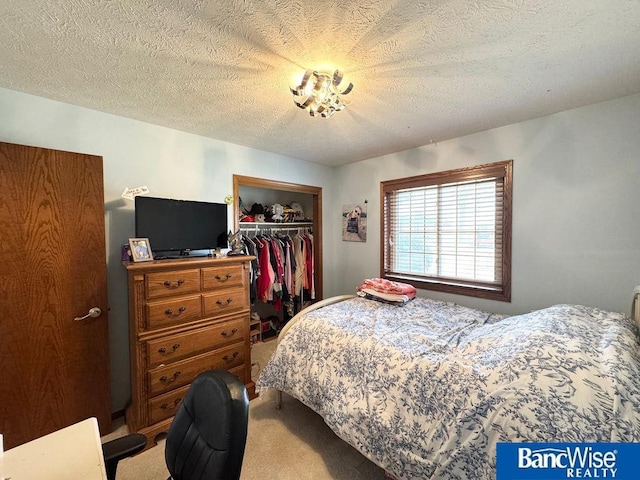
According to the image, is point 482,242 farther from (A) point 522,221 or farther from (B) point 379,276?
(B) point 379,276

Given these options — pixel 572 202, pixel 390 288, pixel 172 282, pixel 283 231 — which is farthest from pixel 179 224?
pixel 572 202

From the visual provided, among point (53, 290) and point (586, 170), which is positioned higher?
point (586, 170)

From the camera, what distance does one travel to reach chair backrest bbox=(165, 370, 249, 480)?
2.52 feet

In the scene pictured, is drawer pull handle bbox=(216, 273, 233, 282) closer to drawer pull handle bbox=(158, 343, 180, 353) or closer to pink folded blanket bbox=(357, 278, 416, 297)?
drawer pull handle bbox=(158, 343, 180, 353)

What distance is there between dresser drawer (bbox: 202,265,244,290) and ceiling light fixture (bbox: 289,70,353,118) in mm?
1392

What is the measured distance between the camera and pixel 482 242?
2.54 metres

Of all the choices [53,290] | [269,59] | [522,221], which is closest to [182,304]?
[53,290]

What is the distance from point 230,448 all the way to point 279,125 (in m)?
2.24

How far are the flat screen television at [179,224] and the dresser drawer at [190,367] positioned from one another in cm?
90

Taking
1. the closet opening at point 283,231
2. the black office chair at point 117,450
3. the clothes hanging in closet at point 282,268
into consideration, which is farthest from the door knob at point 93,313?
the closet opening at point 283,231

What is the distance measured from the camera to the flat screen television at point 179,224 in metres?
2.01

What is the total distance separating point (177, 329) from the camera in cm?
188

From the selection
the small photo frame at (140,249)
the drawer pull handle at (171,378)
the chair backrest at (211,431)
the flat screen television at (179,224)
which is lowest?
the drawer pull handle at (171,378)

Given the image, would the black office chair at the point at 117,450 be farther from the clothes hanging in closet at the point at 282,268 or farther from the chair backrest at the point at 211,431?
the clothes hanging in closet at the point at 282,268
